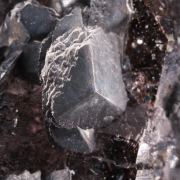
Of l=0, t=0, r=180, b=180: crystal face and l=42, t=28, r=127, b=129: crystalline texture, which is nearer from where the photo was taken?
l=42, t=28, r=127, b=129: crystalline texture

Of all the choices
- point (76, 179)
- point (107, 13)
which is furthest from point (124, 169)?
point (107, 13)

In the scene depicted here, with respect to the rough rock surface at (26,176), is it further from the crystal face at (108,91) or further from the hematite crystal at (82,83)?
the hematite crystal at (82,83)

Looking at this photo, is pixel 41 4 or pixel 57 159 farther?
pixel 41 4

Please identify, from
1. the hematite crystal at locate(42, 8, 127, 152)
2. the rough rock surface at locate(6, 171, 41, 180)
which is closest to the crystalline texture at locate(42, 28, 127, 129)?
the hematite crystal at locate(42, 8, 127, 152)

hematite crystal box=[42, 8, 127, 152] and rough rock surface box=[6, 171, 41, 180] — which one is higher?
hematite crystal box=[42, 8, 127, 152]

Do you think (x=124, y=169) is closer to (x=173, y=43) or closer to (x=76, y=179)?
(x=76, y=179)

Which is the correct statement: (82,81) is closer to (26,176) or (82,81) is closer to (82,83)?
(82,83)

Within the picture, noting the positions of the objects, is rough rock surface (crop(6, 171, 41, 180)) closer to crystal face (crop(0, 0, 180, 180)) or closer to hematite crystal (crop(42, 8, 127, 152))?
crystal face (crop(0, 0, 180, 180))

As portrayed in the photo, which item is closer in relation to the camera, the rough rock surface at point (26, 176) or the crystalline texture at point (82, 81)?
the crystalline texture at point (82, 81)

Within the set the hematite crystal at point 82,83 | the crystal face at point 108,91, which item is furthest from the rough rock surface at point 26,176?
the hematite crystal at point 82,83

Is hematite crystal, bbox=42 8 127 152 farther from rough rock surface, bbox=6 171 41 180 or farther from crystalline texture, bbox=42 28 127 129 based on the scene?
rough rock surface, bbox=6 171 41 180

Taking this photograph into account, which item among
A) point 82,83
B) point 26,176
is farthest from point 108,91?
point 26,176
